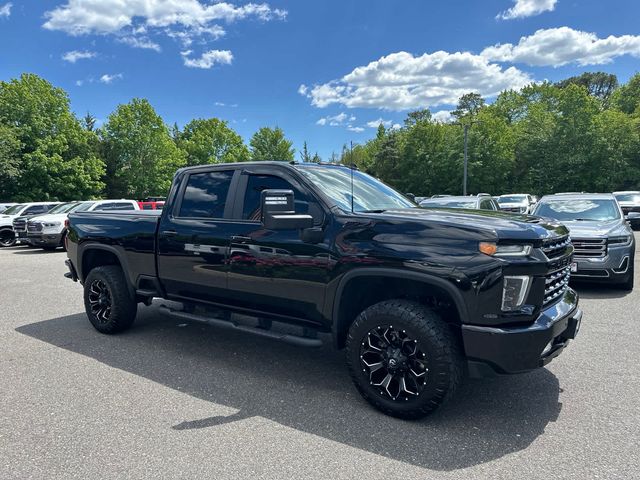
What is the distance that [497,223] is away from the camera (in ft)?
10.3

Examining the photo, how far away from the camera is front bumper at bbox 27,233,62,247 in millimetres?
14320

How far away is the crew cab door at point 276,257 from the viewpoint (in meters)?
3.55

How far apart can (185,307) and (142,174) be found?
42.1 metres

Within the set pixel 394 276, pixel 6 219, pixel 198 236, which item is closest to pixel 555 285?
pixel 394 276

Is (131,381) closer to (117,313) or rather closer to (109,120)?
(117,313)

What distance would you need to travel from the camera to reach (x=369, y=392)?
3311mm

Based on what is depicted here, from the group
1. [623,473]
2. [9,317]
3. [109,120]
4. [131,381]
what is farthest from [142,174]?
[623,473]

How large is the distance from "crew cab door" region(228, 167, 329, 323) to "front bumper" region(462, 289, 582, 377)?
3.92 ft

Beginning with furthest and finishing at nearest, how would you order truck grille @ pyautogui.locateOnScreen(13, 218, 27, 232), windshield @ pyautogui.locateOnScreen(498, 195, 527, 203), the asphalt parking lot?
windshield @ pyautogui.locateOnScreen(498, 195, 527, 203) < truck grille @ pyautogui.locateOnScreen(13, 218, 27, 232) < the asphalt parking lot

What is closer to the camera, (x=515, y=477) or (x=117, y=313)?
(x=515, y=477)

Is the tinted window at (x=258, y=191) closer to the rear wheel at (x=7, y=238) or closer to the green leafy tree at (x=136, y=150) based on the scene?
the rear wheel at (x=7, y=238)

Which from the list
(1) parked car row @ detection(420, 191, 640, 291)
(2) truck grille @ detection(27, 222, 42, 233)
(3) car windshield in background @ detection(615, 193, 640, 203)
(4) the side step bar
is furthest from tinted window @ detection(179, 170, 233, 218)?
(3) car windshield in background @ detection(615, 193, 640, 203)

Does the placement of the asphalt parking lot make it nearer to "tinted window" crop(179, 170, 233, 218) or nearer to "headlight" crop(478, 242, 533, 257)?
"headlight" crop(478, 242, 533, 257)

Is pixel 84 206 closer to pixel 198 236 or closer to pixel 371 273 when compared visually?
pixel 198 236
